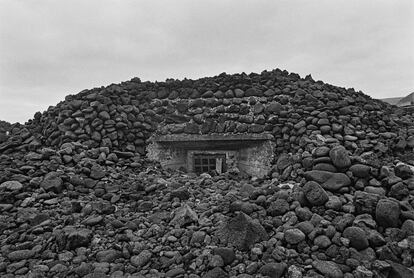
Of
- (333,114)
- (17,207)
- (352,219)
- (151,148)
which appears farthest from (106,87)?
(352,219)

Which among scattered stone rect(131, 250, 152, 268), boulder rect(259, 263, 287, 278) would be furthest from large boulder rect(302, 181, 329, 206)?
scattered stone rect(131, 250, 152, 268)

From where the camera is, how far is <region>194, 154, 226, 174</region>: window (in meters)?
7.67

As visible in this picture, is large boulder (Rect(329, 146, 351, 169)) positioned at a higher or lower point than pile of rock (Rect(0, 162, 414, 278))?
higher

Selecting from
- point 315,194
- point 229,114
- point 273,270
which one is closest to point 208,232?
point 273,270

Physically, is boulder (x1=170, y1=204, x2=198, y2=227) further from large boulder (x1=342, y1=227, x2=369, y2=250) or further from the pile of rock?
large boulder (x1=342, y1=227, x2=369, y2=250)

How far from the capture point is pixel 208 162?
25.3ft

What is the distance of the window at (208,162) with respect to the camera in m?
7.67

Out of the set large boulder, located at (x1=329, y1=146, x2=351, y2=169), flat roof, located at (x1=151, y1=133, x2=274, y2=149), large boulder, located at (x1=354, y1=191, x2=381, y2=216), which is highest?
flat roof, located at (x1=151, y1=133, x2=274, y2=149)

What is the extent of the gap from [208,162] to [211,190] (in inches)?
96.3

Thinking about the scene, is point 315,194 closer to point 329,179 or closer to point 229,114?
point 329,179

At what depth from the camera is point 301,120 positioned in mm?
6715

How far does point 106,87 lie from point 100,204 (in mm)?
4420

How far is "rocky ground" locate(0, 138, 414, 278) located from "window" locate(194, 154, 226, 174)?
2000mm

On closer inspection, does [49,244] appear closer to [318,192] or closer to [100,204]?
[100,204]
